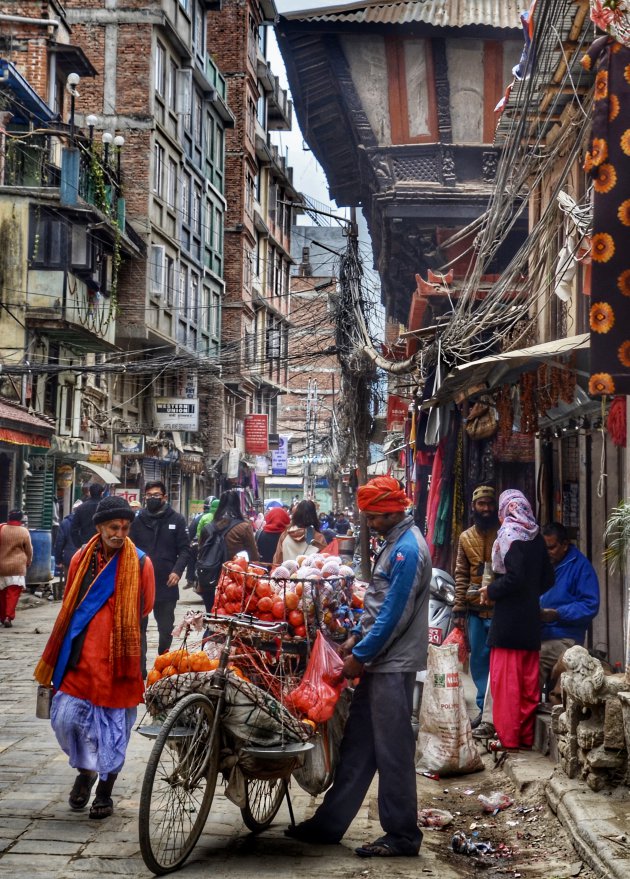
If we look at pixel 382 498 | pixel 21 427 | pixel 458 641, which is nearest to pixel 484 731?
pixel 458 641

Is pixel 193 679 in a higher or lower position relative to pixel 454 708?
higher

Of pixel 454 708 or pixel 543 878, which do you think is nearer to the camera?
pixel 543 878

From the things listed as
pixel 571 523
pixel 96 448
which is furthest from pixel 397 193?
pixel 96 448

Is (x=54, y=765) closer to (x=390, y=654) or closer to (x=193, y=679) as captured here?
(x=193, y=679)

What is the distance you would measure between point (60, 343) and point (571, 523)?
19776 millimetres

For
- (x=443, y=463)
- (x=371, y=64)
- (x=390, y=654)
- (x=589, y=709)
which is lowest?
(x=589, y=709)

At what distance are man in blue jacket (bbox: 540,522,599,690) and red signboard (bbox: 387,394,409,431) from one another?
13.3 m

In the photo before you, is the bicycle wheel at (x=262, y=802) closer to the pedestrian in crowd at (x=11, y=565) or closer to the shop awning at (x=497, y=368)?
the shop awning at (x=497, y=368)

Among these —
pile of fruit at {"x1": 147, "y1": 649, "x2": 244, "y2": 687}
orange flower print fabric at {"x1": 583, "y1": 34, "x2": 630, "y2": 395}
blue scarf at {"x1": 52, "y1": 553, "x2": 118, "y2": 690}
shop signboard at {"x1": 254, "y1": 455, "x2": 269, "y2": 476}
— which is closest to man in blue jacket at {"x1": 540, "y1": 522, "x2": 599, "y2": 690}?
orange flower print fabric at {"x1": 583, "y1": 34, "x2": 630, "y2": 395}

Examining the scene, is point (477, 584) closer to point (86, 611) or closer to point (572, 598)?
point (572, 598)

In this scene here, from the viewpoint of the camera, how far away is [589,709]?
654 centimetres

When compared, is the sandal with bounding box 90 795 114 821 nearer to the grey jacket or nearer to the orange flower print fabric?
the grey jacket

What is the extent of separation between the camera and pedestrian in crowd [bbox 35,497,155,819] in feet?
20.4

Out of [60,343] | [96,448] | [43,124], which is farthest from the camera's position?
[96,448]
